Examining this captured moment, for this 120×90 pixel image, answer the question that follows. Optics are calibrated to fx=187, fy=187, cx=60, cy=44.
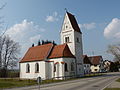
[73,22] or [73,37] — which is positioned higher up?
[73,22]

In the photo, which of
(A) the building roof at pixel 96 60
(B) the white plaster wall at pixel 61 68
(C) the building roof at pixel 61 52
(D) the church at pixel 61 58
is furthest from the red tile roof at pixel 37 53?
(A) the building roof at pixel 96 60

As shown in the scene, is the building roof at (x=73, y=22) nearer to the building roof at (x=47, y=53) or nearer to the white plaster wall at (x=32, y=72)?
the building roof at (x=47, y=53)

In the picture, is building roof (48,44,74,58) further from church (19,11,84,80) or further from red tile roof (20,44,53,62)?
red tile roof (20,44,53,62)

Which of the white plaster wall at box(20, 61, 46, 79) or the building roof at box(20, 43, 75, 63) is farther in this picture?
the white plaster wall at box(20, 61, 46, 79)

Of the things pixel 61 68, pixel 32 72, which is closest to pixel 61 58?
pixel 61 68

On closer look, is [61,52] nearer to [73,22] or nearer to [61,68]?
[61,68]

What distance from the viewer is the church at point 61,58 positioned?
43594 mm

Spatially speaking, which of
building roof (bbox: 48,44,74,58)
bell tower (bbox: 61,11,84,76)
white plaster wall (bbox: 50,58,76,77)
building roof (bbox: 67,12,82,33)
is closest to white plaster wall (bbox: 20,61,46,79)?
building roof (bbox: 48,44,74,58)

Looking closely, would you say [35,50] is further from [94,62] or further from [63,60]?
[94,62]

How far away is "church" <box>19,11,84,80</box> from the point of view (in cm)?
4359

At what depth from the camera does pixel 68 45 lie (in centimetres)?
4809

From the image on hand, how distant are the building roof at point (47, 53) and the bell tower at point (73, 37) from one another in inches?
83.6

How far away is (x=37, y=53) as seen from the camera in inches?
2018

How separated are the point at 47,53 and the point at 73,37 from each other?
25.4 feet
